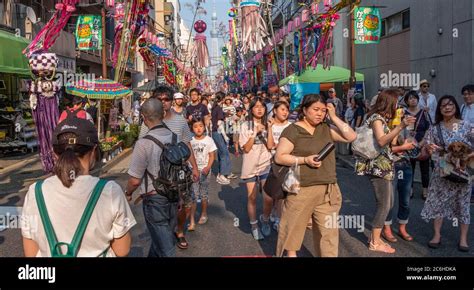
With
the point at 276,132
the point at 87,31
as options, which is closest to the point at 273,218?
the point at 276,132

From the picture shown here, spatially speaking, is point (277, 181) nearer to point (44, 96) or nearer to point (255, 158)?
point (255, 158)

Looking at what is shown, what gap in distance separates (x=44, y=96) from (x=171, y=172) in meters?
6.17

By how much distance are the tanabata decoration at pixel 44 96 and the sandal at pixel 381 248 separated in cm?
648

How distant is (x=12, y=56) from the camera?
14.0 m

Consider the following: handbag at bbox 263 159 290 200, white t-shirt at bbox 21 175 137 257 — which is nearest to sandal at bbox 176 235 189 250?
handbag at bbox 263 159 290 200

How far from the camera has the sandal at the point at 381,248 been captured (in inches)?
216

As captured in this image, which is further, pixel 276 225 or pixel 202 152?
pixel 202 152

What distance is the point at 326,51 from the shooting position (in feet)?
56.1

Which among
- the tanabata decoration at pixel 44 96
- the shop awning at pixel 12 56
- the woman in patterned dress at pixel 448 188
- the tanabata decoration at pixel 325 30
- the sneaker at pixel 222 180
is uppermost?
the tanabata decoration at pixel 325 30

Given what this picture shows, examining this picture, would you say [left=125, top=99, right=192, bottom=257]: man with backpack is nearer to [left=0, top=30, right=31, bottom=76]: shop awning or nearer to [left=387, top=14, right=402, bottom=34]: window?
[left=0, top=30, right=31, bottom=76]: shop awning

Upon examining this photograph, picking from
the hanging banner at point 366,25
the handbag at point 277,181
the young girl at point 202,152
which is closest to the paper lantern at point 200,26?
the hanging banner at point 366,25

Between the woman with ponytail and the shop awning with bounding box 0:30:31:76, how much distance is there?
474 inches

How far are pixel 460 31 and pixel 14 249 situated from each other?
13.8 metres

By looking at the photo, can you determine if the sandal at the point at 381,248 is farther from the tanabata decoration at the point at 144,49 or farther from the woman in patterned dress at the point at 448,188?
the tanabata decoration at the point at 144,49
